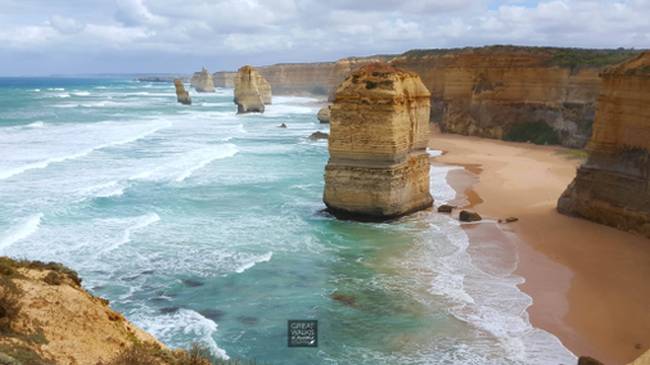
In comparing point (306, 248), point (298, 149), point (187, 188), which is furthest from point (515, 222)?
point (298, 149)

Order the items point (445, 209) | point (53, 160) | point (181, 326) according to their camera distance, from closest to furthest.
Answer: point (181, 326), point (445, 209), point (53, 160)

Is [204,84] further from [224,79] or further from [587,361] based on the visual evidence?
[587,361]

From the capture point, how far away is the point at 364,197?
20016 millimetres

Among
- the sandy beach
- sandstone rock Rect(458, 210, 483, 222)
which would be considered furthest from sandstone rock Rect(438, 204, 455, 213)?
the sandy beach

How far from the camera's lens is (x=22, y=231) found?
18.3m

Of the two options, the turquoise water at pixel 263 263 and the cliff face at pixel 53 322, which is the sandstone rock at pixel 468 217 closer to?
the turquoise water at pixel 263 263

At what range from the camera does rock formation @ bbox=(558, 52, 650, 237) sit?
18.5 metres

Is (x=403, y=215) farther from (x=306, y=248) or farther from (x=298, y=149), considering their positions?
(x=298, y=149)

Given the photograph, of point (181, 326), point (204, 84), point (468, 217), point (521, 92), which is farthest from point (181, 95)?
point (181, 326)

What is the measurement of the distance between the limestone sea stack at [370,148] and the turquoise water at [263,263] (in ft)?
2.51

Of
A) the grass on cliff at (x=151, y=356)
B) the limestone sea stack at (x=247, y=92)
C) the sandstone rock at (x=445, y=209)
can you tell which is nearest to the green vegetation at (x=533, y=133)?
the sandstone rock at (x=445, y=209)

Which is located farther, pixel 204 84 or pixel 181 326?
pixel 204 84

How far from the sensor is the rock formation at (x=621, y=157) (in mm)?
18516

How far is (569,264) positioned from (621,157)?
5.22 metres
